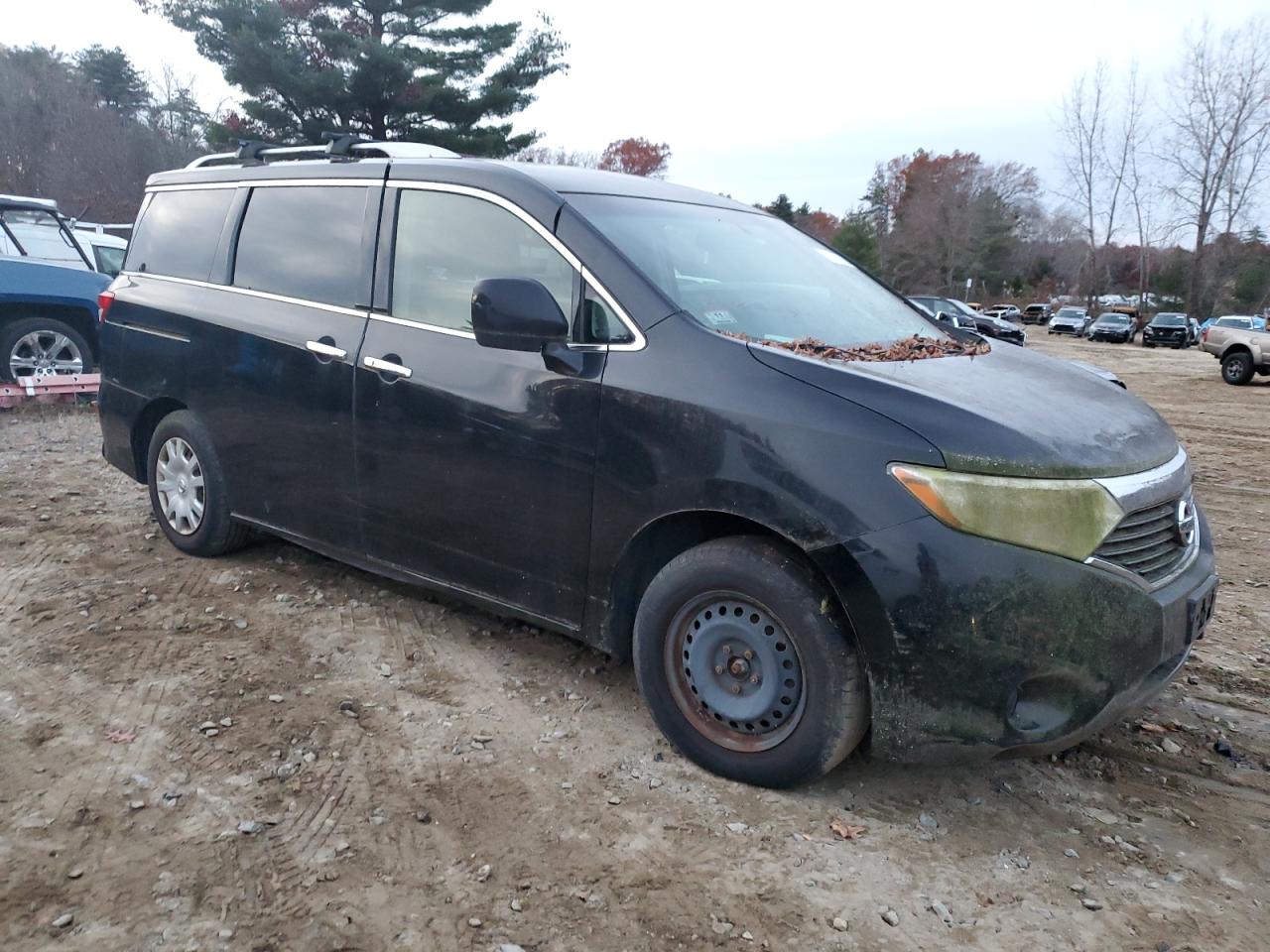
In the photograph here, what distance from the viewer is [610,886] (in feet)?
8.26

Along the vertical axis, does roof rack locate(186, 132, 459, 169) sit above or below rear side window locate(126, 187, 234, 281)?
above

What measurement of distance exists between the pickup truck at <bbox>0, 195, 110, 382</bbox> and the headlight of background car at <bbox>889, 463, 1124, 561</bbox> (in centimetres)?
937

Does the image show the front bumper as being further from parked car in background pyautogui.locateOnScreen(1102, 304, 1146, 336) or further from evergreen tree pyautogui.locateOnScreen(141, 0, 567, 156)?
parked car in background pyautogui.locateOnScreen(1102, 304, 1146, 336)

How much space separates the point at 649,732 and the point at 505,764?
54cm

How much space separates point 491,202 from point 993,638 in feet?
7.72

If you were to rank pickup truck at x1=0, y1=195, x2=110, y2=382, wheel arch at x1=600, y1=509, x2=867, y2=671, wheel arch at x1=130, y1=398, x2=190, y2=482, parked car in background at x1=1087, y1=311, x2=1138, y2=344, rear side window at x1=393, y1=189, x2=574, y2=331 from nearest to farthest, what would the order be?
wheel arch at x1=600, y1=509, x2=867, y2=671 < rear side window at x1=393, y1=189, x2=574, y2=331 < wheel arch at x1=130, y1=398, x2=190, y2=482 < pickup truck at x1=0, y1=195, x2=110, y2=382 < parked car in background at x1=1087, y1=311, x2=1138, y2=344

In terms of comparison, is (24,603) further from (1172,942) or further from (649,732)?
(1172,942)

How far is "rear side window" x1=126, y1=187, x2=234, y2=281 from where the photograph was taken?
4.67m

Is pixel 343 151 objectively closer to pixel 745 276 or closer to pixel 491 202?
pixel 491 202

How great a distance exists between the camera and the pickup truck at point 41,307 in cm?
905

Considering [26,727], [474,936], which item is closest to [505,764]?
[474,936]

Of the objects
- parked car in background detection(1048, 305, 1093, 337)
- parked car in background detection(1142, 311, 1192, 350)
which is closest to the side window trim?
parked car in background detection(1142, 311, 1192, 350)

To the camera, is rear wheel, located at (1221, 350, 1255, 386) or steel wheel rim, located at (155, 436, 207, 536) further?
rear wheel, located at (1221, 350, 1255, 386)

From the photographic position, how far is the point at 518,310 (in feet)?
10.2
